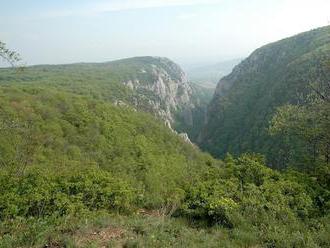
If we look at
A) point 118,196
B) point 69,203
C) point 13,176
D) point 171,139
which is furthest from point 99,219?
point 171,139

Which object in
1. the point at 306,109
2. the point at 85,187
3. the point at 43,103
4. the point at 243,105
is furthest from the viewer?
the point at 243,105

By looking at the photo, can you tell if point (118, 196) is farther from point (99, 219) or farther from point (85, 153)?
point (85, 153)

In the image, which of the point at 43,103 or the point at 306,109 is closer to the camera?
the point at 306,109

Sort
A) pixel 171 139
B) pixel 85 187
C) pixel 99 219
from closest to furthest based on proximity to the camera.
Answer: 1. pixel 99 219
2. pixel 85 187
3. pixel 171 139

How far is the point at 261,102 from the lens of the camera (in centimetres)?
15950

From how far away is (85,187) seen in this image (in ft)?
53.1

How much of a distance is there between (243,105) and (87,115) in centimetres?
11946

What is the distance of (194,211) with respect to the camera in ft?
48.1

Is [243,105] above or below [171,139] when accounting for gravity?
below

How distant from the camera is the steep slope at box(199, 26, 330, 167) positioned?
412 ft

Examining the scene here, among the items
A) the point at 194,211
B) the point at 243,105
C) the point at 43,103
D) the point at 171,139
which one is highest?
the point at 194,211

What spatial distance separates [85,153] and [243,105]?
428 ft

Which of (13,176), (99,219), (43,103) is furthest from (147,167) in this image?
(99,219)

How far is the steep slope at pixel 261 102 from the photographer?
412 feet
